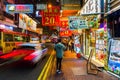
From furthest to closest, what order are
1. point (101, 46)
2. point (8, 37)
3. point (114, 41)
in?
point (8, 37) → point (101, 46) → point (114, 41)

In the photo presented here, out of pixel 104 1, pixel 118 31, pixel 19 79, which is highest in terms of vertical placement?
pixel 104 1

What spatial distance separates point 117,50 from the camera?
1255 cm

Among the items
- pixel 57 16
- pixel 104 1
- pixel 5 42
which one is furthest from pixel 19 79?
pixel 57 16

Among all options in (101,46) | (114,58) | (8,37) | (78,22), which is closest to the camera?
(114,58)

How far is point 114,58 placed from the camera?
12.9 metres

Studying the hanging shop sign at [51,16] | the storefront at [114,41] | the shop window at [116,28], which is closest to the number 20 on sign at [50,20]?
the hanging shop sign at [51,16]

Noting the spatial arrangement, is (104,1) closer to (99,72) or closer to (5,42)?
(99,72)

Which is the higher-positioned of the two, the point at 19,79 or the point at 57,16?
the point at 57,16

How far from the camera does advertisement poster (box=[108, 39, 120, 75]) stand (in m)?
12.3

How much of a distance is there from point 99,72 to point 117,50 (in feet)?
7.59

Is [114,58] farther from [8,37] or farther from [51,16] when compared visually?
[51,16]

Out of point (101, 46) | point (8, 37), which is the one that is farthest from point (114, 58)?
point (8, 37)

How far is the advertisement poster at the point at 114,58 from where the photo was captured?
40.5ft

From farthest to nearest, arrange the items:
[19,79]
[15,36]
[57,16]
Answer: [15,36], [57,16], [19,79]
